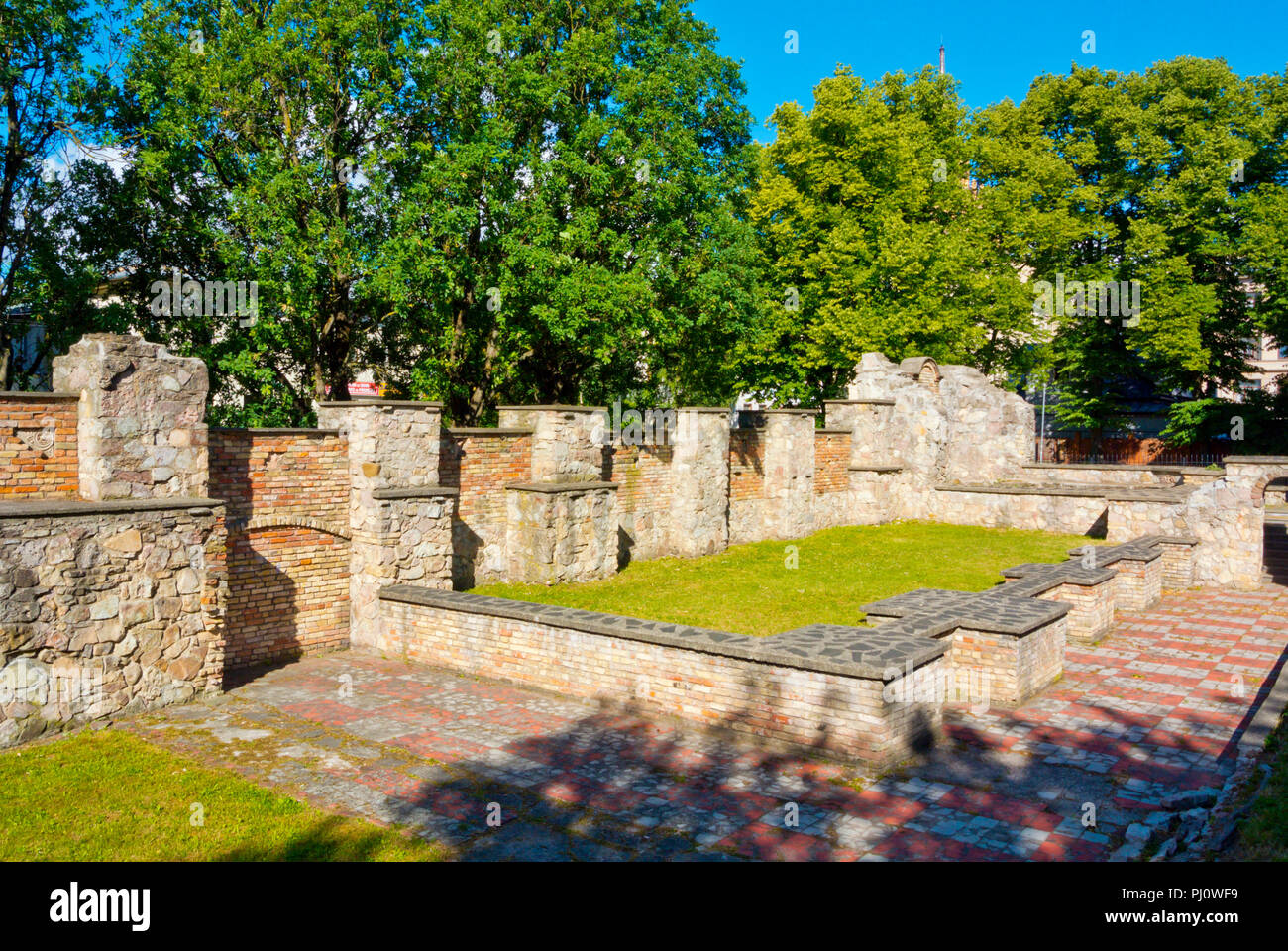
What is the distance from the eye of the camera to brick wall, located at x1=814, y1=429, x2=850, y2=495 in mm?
20578

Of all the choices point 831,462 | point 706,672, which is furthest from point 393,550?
point 831,462

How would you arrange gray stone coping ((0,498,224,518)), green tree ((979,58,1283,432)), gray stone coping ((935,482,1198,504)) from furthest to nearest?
green tree ((979,58,1283,432)) → gray stone coping ((935,482,1198,504)) → gray stone coping ((0,498,224,518))

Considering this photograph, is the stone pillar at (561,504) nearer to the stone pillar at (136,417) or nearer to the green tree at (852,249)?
the stone pillar at (136,417)

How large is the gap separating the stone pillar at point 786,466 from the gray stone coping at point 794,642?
397 inches

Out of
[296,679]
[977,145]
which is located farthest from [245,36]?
[977,145]

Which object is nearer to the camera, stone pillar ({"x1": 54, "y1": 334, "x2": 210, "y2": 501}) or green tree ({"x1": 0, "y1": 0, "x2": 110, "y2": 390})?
stone pillar ({"x1": 54, "y1": 334, "x2": 210, "y2": 501})

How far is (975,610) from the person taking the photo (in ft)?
31.1

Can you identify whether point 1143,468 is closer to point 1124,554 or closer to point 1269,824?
point 1124,554

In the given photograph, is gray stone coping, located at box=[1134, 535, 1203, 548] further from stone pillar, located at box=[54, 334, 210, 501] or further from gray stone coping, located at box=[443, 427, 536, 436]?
stone pillar, located at box=[54, 334, 210, 501]

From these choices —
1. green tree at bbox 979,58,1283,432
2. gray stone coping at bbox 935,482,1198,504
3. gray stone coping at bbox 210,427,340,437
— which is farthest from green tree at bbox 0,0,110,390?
green tree at bbox 979,58,1283,432

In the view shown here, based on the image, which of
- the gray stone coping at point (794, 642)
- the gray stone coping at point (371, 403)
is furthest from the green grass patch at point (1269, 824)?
the gray stone coping at point (371, 403)

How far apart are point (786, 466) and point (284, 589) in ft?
36.6

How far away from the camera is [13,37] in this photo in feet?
49.2

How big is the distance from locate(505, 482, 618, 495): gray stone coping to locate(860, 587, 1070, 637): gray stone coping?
5.24 metres
